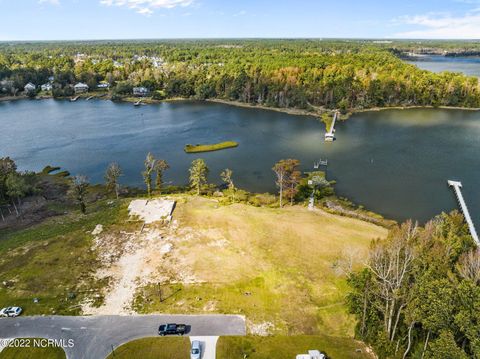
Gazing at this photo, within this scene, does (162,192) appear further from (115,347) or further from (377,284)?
(377,284)

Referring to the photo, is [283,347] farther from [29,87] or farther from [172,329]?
[29,87]

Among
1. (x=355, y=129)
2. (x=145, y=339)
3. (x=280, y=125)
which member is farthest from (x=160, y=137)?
(x=145, y=339)

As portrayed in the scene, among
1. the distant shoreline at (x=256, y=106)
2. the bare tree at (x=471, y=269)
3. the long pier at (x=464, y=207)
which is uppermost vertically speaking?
the distant shoreline at (x=256, y=106)

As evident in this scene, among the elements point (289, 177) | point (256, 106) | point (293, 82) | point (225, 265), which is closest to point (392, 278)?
point (225, 265)

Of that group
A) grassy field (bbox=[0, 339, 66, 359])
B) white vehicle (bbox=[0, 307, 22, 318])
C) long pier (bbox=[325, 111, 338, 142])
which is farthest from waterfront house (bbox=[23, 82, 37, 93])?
grassy field (bbox=[0, 339, 66, 359])

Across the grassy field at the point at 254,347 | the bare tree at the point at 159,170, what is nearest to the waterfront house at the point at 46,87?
the bare tree at the point at 159,170

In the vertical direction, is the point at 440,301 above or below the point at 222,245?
above

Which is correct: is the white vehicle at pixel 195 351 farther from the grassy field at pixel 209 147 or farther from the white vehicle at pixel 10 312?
the grassy field at pixel 209 147
